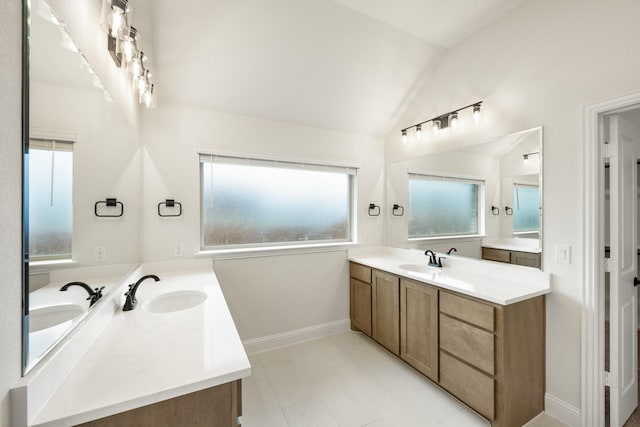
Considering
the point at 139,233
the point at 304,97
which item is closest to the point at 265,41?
the point at 304,97

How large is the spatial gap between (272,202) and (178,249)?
103cm

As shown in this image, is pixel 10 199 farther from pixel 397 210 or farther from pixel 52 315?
pixel 397 210

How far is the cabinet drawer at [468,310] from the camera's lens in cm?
168

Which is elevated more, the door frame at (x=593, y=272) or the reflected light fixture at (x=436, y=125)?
the reflected light fixture at (x=436, y=125)

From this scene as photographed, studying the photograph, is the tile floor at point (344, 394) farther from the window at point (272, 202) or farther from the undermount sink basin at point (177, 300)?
the window at point (272, 202)

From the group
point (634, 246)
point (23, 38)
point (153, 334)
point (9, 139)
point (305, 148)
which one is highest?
point (305, 148)

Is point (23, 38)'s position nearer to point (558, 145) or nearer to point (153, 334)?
point (153, 334)

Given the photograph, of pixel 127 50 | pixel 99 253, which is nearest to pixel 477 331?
pixel 99 253

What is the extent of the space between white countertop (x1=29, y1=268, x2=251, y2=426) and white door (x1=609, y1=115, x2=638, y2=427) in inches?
91.1

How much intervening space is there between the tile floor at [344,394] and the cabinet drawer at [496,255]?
3.59ft

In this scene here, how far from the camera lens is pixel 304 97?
2.56 metres

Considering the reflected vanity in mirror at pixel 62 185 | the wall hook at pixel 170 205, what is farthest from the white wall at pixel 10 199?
the wall hook at pixel 170 205

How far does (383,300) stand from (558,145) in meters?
1.87

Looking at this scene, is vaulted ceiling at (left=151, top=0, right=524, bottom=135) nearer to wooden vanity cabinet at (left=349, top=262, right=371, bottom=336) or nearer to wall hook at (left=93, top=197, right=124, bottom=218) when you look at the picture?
wall hook at (left=93, top=197, right=124, bottom=218)
